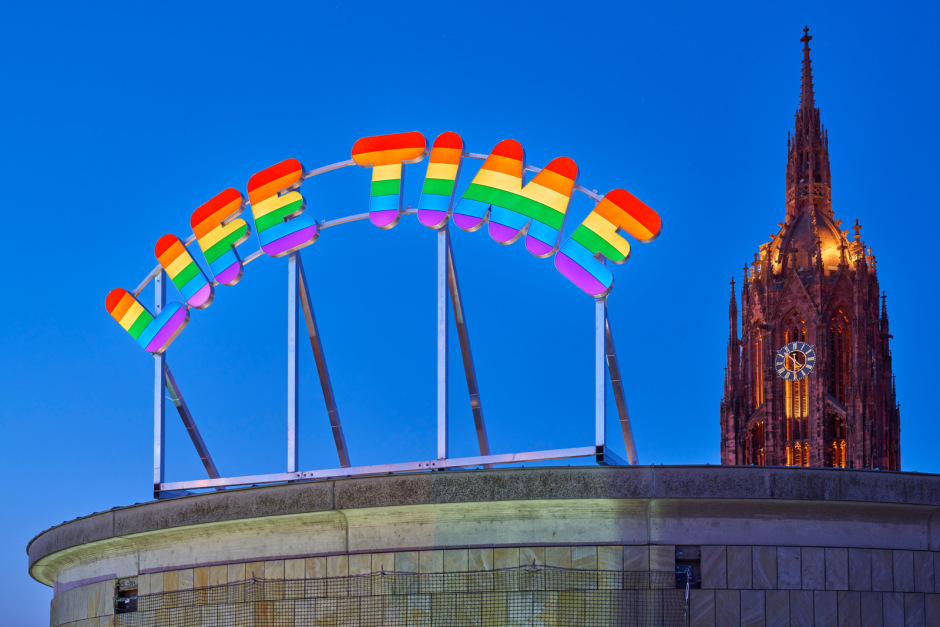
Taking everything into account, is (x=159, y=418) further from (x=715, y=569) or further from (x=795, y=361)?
(x=795, y=361)

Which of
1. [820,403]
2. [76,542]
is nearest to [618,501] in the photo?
[76,542]

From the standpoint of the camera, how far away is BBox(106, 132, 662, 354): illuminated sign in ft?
89.8

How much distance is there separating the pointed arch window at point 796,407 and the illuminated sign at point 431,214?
93.8m

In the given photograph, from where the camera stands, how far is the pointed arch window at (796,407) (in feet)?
391

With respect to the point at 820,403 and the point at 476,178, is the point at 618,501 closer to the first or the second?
the point at 476,178

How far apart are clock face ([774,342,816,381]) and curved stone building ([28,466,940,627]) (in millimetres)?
98033

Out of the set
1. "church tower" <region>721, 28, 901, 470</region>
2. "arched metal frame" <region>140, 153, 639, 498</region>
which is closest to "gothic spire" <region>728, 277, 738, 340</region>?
"church tower" <region>721, 28, 901, 470</region>

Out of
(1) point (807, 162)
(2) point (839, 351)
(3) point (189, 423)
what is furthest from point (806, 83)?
(3) point (189, 423)

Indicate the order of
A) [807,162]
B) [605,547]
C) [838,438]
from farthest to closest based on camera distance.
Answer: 1. [807,162]
2. [838,438]
3. [605,547]

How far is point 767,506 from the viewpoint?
78.7ft

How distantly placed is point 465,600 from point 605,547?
261 cm

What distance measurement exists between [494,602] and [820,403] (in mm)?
98589

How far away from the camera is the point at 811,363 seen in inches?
4722

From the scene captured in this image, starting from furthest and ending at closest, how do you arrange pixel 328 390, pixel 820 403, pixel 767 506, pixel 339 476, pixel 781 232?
pixel 781 232 → pixel 820 403 → pixel 328 390 → pixel 339 476 → pixel 767 506
